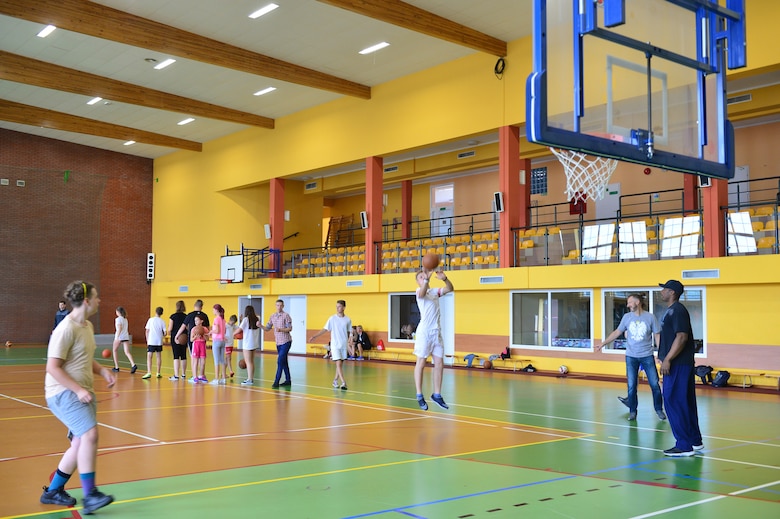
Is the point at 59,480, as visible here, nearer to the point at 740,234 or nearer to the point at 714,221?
the point at 714,221

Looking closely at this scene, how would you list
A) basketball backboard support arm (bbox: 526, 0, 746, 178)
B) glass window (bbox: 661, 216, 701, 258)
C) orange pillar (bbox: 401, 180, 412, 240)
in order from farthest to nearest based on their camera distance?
orange pillar (bbox: 401, 180, 412, 240), glass window (bbox: 661, 216, 701, 258), basketball backboard support arm (bbox: 526, 0, 746, 178)

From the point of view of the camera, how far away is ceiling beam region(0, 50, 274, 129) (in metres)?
25.7

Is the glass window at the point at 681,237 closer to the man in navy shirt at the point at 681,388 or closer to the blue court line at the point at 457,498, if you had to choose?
the man in navy shirt at the point at 681,388

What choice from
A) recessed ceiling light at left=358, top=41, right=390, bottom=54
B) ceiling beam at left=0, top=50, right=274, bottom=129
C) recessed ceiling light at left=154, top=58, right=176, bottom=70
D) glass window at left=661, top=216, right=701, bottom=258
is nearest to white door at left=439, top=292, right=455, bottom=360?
glass window at left=661, top=216, right=701, bottom=258

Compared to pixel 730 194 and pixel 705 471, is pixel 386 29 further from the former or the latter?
pixel 705 471

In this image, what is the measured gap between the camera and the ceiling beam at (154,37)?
20.0 meters

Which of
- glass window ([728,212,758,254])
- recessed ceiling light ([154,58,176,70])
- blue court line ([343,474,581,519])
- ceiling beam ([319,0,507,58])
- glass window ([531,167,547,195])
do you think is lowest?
blue court line ([343,474,581,519])

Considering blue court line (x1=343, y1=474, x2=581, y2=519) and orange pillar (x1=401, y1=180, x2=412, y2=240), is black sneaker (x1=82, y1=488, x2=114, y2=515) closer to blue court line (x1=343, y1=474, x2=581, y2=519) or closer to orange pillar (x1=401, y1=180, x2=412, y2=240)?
blue court line (x1=343, y1=474, x2=581, y2=519)

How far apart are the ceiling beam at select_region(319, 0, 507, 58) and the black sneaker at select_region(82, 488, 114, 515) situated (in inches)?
589

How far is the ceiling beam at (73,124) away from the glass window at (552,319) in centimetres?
2149

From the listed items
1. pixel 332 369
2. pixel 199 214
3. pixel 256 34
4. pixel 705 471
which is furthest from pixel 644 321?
pixel 199 214

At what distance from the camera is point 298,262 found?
112ft

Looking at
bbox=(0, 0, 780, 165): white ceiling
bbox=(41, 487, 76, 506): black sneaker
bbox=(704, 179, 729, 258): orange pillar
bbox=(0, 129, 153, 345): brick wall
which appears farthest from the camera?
bbox=(0, 129, 153, 345): brick wall

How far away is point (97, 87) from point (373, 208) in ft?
38.0
